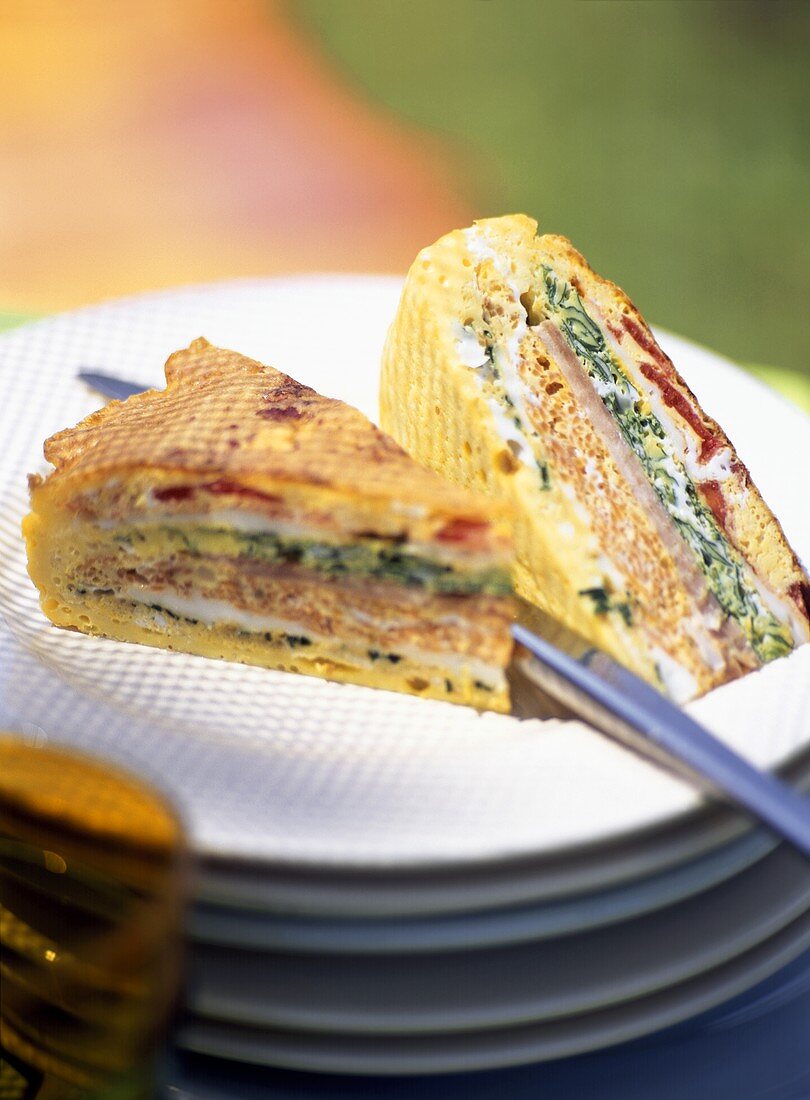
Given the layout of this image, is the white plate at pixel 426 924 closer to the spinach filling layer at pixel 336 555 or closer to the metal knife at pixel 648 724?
the metal knife at pixel 648 724

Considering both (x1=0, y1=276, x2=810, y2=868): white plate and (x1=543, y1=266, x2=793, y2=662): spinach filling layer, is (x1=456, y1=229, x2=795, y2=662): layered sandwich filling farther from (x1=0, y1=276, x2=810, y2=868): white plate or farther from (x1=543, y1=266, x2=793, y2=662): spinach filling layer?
(x1=0, y1=276, x2=810, y2=868): white plate

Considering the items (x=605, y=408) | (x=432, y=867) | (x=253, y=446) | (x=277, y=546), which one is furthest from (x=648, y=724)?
(x=605, y=408)

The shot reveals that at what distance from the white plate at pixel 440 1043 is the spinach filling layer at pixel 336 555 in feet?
2.61

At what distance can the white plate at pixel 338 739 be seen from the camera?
1.78 meters

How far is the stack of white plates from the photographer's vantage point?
1699mm

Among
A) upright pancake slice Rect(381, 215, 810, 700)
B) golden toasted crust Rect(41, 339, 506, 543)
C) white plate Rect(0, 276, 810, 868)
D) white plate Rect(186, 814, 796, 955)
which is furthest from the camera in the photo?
upright pancake slice Rect(381, 215, 810, 700)

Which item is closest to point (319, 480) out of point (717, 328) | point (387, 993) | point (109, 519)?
point (109, 519)

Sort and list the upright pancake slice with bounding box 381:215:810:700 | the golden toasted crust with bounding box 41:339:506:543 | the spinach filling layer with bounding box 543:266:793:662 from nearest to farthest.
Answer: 1. the golden toasted crust with bounding box 41:339:506:543
2. the upright pancake slice with bounding box 381:215:810:700
3. the spinach filling layer with bounding box 543:266:793:662

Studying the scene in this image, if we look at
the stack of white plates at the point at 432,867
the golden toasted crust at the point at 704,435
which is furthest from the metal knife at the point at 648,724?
the golden toasted crust at the point at 704,435

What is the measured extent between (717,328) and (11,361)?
3636mm

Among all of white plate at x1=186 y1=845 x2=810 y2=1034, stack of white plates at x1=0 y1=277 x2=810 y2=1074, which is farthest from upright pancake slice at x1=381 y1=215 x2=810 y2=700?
white plate at x1=186 y1=845 x2=810 y2=1034

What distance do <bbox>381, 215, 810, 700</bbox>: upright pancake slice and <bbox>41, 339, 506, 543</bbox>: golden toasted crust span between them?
0.24 m

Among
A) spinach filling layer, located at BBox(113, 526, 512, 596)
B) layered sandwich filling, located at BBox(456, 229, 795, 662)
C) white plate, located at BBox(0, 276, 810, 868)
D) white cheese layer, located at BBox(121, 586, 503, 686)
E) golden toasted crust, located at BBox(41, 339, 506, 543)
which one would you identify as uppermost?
layered sandwich filling, located at BBox(456, 229, 795, 662)

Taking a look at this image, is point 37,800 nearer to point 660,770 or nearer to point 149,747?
point 149,747
